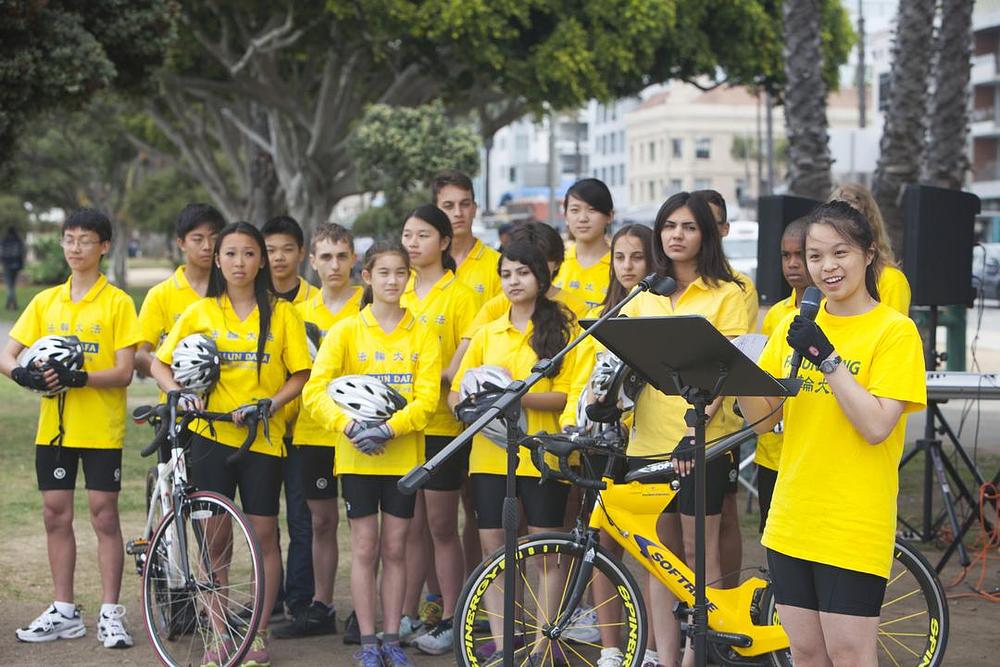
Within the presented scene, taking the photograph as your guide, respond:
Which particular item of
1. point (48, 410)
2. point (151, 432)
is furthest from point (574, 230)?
point (151, 432)

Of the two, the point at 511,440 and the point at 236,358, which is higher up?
the point at 236,358

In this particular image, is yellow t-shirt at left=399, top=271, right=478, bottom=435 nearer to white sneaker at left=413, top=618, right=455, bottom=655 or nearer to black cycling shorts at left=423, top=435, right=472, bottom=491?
black cycling shorts at left=423, top=435, right=472, bottom=491

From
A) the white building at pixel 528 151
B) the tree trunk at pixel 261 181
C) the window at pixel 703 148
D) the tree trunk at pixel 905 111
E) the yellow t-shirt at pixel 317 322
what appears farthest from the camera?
the white building at pixel 528 151

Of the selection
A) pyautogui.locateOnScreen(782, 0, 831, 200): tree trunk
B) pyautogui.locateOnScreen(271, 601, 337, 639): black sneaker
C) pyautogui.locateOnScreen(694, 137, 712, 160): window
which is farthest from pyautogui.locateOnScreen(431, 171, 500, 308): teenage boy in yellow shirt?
pyautogui.locateOnScreen(694, 137, 712, 160): window

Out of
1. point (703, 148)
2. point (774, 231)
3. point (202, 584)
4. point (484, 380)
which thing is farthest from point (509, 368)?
point (703, 148)

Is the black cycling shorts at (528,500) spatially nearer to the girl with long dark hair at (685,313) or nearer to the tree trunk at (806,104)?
the girl with long dark hair at (685,313)

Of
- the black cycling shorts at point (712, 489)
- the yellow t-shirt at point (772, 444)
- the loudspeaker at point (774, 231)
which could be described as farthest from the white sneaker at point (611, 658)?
the loudspeaker at point (774, 231)

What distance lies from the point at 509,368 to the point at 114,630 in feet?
7.64

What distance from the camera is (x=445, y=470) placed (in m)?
6.77

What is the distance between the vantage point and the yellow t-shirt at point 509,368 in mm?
6234

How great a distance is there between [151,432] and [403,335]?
26.9 ft

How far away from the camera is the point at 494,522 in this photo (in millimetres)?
6320

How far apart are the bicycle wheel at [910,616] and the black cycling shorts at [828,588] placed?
41.9 inches

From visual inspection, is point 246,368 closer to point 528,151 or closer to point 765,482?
point 765,482
